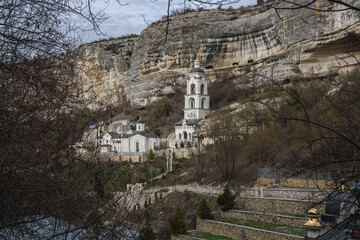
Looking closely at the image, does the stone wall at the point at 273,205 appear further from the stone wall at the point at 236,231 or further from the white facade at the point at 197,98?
the white facade at the point at 197,98

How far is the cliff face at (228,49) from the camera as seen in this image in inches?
1319

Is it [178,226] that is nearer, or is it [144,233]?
[144,233]

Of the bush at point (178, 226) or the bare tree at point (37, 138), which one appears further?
the bush at point (178, 226)

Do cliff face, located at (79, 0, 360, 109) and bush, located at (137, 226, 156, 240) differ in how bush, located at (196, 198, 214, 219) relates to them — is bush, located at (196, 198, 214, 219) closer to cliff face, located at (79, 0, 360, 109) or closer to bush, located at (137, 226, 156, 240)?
bush, located at (137, 226, 156, 240)

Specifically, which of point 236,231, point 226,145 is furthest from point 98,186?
point 226,145

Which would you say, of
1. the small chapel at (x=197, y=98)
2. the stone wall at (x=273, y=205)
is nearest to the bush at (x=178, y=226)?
the stone wall at (x=273, y=205)

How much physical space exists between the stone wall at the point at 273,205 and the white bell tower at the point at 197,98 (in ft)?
80.5

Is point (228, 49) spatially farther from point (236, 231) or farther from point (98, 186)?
point (98, 186)

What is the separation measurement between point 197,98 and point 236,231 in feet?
94.0

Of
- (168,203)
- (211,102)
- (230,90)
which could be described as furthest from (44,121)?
(211,102)

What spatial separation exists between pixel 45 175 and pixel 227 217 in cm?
1306

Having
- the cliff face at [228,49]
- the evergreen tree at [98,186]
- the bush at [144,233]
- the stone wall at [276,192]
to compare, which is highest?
the cliff face at [228,49]

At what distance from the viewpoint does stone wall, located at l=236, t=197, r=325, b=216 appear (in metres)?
13.7

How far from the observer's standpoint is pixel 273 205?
14758 mm
